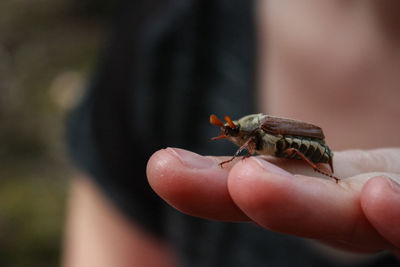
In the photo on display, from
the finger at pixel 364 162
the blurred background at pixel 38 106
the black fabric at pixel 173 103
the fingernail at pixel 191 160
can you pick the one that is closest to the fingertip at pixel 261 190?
the fingernail at pixel 191 160

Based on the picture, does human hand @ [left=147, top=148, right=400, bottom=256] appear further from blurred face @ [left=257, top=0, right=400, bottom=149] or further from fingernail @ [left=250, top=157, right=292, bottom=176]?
blurred face @ [left=257, top=0, right=400, bottom=149]

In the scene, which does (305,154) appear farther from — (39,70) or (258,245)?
(39,70)

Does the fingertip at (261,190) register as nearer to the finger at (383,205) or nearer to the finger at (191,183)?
the finger at (191,183)

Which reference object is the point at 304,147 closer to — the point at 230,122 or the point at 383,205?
the point at 230,122

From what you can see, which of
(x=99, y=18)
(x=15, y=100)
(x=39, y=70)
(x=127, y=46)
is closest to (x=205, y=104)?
(x=127, y=46)

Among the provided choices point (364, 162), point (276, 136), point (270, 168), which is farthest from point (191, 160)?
point (276, 136)
